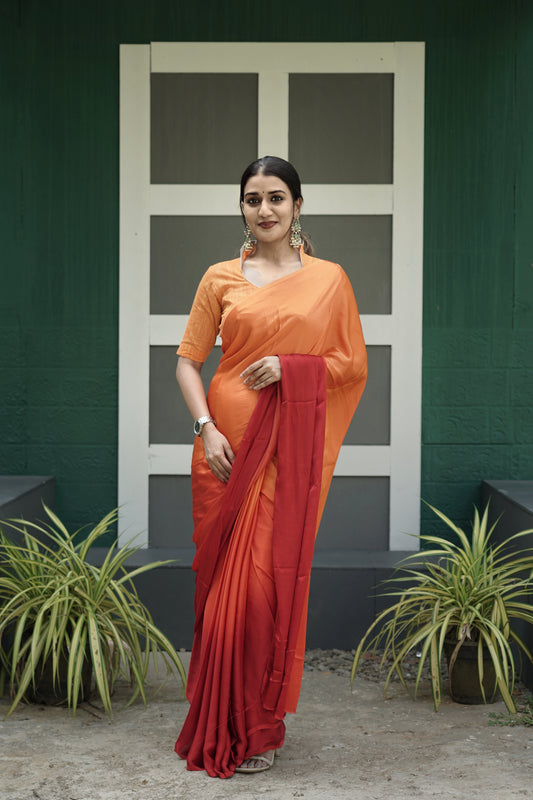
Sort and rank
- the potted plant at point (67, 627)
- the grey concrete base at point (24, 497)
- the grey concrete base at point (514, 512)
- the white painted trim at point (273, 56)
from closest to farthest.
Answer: the potted plant at point (67, 627), the grey concrete base at point (514, 512), the grey concrete base at point (24, 497), the white painted trim at point (273, 56)

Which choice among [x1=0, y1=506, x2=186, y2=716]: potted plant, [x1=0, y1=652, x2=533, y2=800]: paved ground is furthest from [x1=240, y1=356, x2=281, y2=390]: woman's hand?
[x1=0, y1=652, x2=533, y2=800]: paved ground

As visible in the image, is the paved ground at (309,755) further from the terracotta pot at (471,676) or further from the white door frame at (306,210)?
the white door frame at (306,210)

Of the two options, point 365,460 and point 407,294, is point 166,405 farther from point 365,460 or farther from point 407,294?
point 407,294

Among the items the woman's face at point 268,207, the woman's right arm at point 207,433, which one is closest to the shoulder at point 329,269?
the woman's face at point 268,207

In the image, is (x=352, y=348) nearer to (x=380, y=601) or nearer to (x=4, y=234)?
(x=380, y=601)

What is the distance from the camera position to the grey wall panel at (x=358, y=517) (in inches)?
151

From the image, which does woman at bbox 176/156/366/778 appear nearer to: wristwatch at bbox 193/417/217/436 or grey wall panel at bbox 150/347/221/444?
wristwatch at bbox 193/417/217/436

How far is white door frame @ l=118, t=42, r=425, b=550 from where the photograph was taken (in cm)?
374

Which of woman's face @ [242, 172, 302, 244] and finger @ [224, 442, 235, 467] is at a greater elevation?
woman's face @ [242, 172, 302, 244]

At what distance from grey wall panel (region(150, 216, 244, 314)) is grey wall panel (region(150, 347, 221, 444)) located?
0.22 m

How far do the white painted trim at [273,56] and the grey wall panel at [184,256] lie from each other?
66 centimetres

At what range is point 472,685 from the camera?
9.43ft

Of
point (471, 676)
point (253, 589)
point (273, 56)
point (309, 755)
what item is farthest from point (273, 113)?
point (309, 755)

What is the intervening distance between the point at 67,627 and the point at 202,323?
1117 mm
